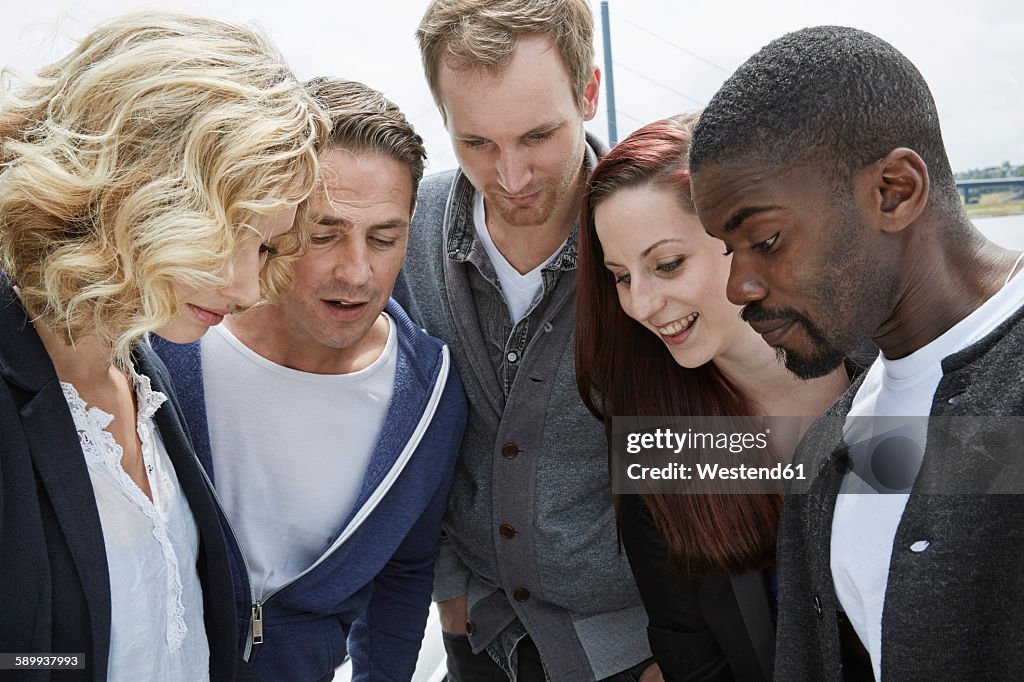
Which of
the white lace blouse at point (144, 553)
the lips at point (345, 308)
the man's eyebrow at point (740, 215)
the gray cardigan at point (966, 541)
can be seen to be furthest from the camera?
the lips at point (345, 308)

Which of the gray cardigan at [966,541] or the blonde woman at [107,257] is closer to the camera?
the gray cardigan at [966,541]

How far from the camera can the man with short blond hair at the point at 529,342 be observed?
1.69m

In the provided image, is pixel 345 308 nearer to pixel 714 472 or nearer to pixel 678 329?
pixel 678 329

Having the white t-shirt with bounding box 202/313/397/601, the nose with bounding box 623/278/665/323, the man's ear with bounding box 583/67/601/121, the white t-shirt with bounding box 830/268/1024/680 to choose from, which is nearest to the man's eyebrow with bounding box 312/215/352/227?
the white t-shirt with bounding box 202/313/397/601

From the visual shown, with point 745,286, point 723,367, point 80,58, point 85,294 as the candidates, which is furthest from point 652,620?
point 80,58

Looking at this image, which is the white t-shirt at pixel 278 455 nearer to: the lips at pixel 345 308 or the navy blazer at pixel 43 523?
the lips at pixel 345 308

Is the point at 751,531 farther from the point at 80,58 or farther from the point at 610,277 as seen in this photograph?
the point at 80,58

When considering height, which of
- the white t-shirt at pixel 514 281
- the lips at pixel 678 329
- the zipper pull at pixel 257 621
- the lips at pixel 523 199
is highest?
the lips at pixel 523 199

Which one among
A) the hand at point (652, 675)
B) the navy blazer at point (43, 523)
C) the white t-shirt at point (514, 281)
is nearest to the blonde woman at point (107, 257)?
the navy blazer at point (43, 523)

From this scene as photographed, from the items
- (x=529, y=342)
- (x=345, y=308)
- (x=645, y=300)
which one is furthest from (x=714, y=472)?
(x=345, y=308)

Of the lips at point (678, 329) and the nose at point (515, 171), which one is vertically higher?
the nose at point (515, 171)

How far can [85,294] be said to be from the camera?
3.43 ft

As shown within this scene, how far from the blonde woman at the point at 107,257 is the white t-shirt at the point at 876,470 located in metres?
0.77

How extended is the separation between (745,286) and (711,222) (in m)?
0.08
